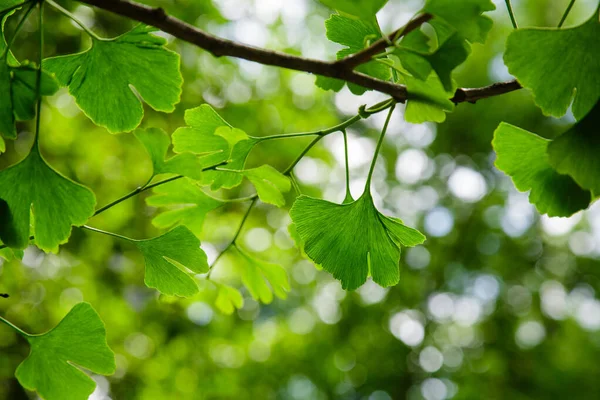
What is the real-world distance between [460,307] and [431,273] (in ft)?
0.93

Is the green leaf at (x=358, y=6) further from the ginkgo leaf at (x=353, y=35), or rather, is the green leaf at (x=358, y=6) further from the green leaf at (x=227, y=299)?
the green leaf at (x=227, y=299)

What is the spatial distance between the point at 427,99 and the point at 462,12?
6 cm

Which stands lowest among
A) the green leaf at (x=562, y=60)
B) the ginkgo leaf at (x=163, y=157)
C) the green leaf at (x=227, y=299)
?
the green leaf at (x=227, y=299)

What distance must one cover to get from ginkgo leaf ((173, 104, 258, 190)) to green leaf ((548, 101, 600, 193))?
0.24m

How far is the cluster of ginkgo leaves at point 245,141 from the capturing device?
31cm

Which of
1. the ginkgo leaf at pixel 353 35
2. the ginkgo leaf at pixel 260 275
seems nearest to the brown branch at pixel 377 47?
the ginkgo leaf at pixel 353 35

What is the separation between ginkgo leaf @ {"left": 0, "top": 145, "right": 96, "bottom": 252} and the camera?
348 mm

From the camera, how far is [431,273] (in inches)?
123

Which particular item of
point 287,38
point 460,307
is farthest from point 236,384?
point 460,307

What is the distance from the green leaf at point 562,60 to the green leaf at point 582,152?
0.01 m

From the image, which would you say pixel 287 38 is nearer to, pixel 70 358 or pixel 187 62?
pixel 187 62

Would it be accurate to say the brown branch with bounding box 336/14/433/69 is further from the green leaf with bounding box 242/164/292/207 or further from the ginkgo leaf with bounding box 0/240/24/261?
the ginkgo leaf with bounding box 0/240/24/261

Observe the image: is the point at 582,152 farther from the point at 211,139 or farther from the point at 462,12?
the point at 211,139

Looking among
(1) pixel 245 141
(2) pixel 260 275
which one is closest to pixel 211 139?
(1) pixel 245 141
